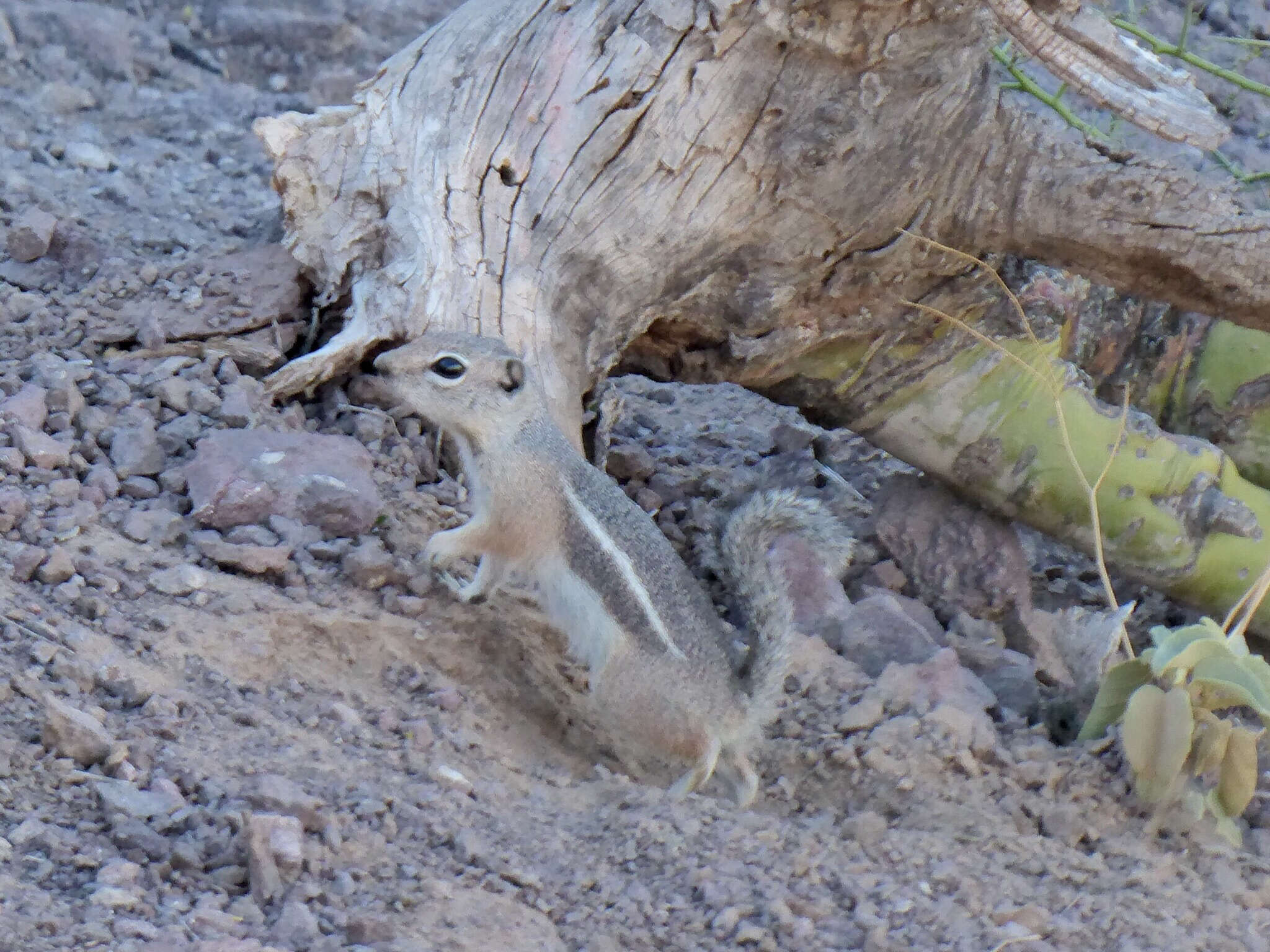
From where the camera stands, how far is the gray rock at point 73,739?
2.88m

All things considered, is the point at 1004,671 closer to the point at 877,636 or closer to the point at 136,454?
the point at 877,636

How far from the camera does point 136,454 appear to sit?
419 cm

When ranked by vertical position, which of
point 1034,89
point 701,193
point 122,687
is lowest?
point 122,687

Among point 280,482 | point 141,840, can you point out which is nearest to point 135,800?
point 141,840

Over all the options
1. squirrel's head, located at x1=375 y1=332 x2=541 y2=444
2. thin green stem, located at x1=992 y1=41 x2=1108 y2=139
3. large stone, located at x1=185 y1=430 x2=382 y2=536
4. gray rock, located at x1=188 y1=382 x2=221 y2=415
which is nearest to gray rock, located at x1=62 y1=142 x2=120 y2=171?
gray rock, located at x1=188 y1=382 x2=221 y2=415

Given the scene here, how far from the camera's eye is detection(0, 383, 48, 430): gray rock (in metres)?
4.13

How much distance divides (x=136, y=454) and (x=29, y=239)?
3.93 ft

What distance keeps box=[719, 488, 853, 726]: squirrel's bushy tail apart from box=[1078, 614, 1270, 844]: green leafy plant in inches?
38.3

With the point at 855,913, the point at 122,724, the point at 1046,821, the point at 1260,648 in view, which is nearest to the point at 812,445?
the point at 1260,648

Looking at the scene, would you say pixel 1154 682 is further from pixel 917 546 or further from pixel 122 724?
pixel 122 724

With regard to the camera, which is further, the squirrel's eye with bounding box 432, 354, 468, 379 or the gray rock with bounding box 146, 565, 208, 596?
the squirrel's eye with bounding box 432, 354, 468, 379

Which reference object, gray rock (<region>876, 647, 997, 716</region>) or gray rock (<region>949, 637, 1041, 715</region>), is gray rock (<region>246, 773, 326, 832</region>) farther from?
gray rock (<region>949, 637, 1041, 715</region>)

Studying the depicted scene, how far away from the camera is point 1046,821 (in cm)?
370

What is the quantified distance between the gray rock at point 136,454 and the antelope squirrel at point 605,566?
0.73m
